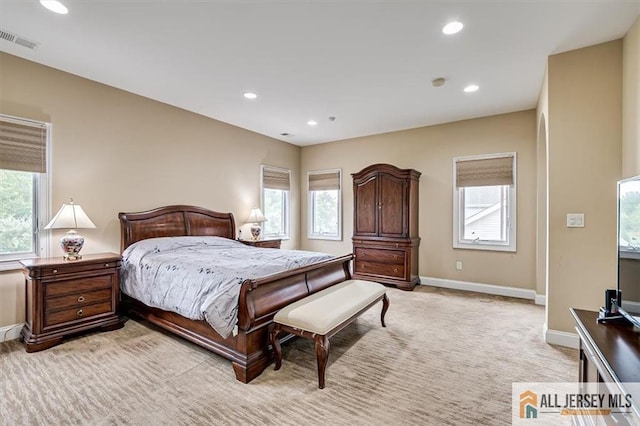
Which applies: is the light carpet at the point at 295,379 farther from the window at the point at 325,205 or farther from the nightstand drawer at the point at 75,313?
the window at the point at 325,205

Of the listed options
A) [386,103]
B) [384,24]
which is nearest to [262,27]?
[384,24]

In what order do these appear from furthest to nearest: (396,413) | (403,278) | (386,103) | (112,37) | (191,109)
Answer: (403,278) → (191,109) → (386,103) → (112,37) → (396,413)

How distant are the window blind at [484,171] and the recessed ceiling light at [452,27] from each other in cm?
279

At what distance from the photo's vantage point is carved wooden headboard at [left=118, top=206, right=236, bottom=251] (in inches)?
148

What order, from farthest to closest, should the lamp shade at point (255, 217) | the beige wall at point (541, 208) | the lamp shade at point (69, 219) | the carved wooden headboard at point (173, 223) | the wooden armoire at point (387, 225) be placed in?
the lamp shade at point (255, 217), the wooden armoire at point (387, 225), the beige wall at point (541, 208), the carved wooden headboard at point (173, 223), the lamp shade at point (69, 219)

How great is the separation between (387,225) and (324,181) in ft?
6.37

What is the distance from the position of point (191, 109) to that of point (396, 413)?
4573 mm

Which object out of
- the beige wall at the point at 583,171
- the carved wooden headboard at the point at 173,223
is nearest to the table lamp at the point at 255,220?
the carved wooden headboard at the point at 173,223

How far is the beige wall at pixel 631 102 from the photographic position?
7.56 feet

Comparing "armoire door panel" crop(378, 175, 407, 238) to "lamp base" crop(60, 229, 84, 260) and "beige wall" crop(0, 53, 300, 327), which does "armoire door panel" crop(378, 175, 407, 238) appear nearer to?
"beige wall" crop(0, 53, 300, 327)

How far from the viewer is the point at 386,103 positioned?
421 cm

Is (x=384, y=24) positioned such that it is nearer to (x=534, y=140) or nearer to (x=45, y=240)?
(x=534, y=140)

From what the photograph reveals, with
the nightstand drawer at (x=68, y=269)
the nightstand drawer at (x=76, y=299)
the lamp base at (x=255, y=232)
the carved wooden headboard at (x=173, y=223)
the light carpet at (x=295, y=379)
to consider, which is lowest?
the light carpet at (x=295, y=379)

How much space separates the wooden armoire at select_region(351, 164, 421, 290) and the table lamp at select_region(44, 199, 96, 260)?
393cm
